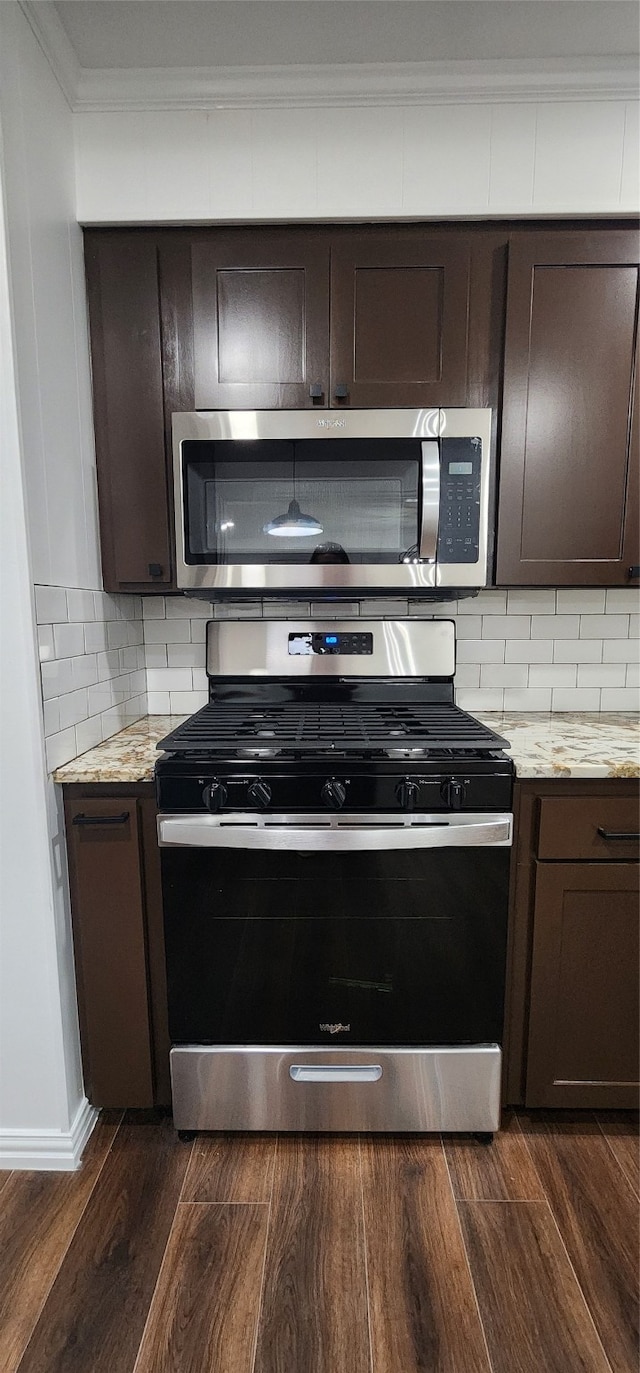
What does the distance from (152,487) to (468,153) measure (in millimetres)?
1195

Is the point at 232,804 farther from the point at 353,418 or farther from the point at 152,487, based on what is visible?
the point at 353,418

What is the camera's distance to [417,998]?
149 cm

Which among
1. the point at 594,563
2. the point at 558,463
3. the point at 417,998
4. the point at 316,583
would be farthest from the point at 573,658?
the point at 417,998

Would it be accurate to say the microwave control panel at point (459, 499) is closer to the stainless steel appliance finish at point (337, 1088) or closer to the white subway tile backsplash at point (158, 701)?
the white subway tile backsplash at point (158, 701)

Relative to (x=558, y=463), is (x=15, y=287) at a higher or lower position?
higher

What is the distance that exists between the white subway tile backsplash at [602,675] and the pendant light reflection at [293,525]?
104 centimetres

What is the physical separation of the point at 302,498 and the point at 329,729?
2.05ft

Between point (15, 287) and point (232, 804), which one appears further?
point (232, 804)

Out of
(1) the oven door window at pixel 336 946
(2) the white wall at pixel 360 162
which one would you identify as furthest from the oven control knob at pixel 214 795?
(2) the white wall at pixel 360 162

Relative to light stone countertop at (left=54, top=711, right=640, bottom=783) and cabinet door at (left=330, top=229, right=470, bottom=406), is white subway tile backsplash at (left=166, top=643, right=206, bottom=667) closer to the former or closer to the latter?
light stone countertop at (left=54, top=711, right=640, bottom=783)

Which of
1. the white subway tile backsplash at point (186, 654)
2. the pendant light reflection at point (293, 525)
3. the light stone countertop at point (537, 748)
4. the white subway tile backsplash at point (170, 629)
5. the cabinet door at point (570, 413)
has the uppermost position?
the cabinet door at point (570, 413)

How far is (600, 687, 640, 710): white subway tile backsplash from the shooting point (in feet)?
6.74

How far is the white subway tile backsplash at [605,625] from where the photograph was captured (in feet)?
6.67

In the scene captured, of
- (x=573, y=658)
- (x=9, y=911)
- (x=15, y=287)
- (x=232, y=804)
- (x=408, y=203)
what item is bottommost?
(x=9, y=911)
